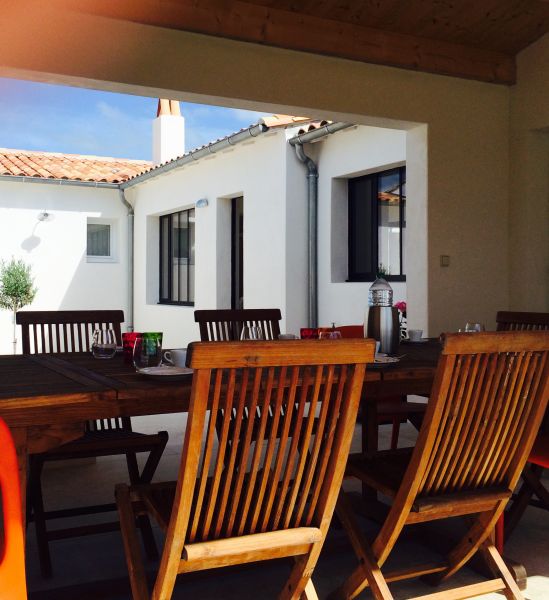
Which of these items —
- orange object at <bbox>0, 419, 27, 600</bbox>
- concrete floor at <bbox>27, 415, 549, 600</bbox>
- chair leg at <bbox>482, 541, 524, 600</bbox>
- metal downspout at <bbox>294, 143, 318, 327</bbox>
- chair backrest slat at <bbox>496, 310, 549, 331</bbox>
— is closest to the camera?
orange object at <bbox>0, 419, 27, 600</bbox>

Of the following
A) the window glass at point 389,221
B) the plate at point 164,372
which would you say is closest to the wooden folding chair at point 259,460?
the plate at point 164,372

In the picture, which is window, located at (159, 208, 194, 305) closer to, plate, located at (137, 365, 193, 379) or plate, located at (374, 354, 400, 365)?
plate, located at (374, 354, 400, 365)

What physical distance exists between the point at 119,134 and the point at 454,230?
55.3 m

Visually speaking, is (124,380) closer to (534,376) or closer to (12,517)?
(12,517)

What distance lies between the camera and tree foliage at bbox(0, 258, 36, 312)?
10.3 meters

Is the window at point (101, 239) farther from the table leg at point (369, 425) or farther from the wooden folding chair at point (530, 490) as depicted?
the wooden folding chair at point (530, 490)

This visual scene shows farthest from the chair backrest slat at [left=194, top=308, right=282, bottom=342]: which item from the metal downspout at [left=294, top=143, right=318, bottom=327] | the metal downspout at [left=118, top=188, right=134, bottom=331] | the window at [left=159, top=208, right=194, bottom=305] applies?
the metal downspout at [left=118, top=188, right=134, bottom=331]

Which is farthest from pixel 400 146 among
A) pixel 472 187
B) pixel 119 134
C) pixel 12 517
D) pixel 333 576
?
pixel 119 134

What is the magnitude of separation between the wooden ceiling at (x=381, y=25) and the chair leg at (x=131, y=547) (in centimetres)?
307

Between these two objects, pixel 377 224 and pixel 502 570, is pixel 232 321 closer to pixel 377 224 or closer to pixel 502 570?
pixel 502 570

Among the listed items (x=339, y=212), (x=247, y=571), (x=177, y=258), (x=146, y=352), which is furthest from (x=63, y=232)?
(x=247, y=571)

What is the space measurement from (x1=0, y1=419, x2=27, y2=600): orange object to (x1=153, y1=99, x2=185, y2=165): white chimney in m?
11.2

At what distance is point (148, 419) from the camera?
543 cm

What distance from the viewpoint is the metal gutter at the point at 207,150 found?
754cm
